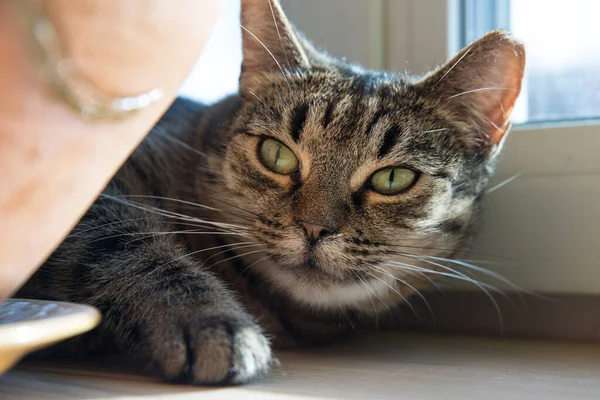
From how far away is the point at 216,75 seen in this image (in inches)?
62.8

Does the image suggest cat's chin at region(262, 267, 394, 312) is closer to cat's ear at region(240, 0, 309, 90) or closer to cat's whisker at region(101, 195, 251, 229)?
cat's whisker at region(101, 195, 251, 229)

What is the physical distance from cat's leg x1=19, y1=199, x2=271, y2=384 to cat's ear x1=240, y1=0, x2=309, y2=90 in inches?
13.4

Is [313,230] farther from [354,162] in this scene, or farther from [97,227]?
[97,227]

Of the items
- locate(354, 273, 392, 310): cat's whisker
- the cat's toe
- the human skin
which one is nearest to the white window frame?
locate(354, 273, 392, 310): cat's whisker

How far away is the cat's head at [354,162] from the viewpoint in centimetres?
93

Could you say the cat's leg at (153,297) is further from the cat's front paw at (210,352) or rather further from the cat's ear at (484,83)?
the cat's ear at (484,83)

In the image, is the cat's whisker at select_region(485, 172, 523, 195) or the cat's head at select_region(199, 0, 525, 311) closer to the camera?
the cat's head at select_region(199, 0, 525, 311)

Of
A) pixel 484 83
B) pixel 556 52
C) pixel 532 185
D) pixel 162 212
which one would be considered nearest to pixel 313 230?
pixel 162 212

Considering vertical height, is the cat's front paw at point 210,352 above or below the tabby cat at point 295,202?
below

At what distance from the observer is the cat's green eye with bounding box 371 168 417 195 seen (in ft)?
3.22

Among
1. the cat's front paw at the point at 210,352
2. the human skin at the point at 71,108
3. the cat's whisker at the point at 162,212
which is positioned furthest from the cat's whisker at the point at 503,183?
the human skin at the point at 71,108

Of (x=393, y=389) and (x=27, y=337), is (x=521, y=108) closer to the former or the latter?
(x=393, y=389)

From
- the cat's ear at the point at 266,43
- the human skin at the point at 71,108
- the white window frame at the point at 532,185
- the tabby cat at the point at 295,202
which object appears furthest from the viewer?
the white window frame at the point at 532,185

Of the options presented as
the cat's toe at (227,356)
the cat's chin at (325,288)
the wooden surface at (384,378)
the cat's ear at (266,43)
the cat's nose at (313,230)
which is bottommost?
the wooden surface at (384,378)
